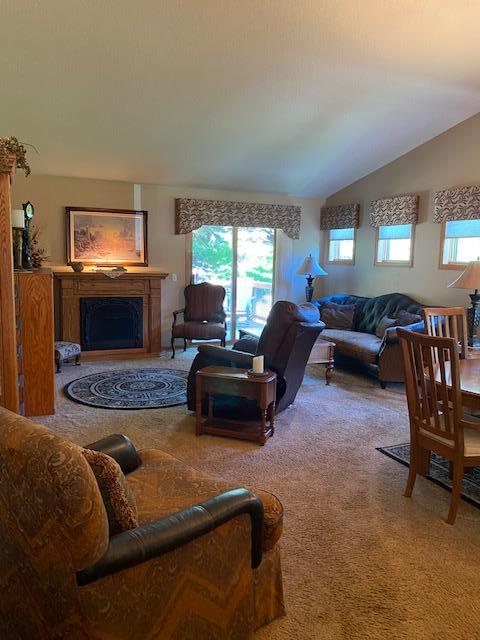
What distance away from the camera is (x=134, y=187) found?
21.5ft

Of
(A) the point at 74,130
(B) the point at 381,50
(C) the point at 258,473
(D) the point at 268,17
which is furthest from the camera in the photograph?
(A) the point at 74,130

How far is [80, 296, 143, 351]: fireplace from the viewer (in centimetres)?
622

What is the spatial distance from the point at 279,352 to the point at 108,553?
2663mm

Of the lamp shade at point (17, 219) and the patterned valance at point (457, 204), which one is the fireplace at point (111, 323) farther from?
the patterned valance at point (457, 204)

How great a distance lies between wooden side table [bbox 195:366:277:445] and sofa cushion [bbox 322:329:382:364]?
1.90 metres

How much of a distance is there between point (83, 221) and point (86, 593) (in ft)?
18.7

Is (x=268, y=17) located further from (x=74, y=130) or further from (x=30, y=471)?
(x=30, y=471)

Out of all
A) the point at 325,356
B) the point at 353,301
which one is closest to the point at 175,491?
the point at 325,356

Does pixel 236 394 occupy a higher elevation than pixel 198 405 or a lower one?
higher

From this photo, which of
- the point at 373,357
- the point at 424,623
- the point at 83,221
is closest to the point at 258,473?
the point at 424,623

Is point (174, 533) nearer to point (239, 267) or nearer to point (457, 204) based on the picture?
point (457, 204)

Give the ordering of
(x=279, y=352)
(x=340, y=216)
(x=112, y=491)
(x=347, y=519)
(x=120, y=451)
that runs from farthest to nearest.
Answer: (x=340, y=216), (x=279, y=352), (x=347, y=519), (x=120, y=451), (x=112, y=491)

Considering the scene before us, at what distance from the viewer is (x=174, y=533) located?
4.56 ft

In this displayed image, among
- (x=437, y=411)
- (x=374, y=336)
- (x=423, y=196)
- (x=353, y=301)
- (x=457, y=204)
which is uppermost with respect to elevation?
(x=423, y=196)
